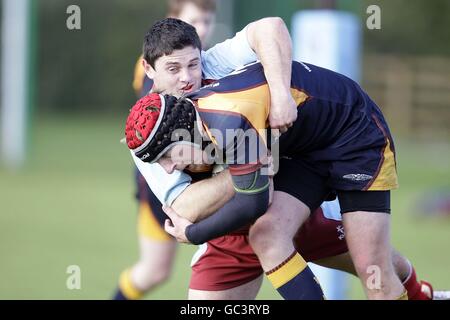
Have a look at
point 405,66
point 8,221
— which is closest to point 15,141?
point 8,221

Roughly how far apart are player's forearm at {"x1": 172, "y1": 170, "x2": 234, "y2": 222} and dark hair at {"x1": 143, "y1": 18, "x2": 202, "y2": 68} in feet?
1.89

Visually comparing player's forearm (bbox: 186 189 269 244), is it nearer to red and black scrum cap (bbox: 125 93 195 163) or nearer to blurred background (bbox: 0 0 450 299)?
red and black scrum cap (bbox: 125 93 195 163)

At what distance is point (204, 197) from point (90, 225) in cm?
595

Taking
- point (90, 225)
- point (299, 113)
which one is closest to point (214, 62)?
point (299, 113)

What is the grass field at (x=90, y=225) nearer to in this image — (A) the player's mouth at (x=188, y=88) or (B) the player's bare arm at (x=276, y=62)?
(A) the player's mouth at (x=188, y=88)

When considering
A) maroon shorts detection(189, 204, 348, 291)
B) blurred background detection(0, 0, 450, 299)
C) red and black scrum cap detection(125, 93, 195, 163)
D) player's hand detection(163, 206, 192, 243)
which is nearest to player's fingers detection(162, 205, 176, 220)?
player's hand detection(163, 206, 192, 243)

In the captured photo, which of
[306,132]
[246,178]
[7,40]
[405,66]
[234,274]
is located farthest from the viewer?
[405,66]

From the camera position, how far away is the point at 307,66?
4289 mm

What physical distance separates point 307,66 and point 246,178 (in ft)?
2.41

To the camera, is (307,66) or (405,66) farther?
(405,66)

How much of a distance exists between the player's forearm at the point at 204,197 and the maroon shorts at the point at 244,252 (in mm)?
492

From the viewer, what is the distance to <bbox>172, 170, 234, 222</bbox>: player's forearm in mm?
4066

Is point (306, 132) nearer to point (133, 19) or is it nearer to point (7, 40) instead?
point (7, 40)

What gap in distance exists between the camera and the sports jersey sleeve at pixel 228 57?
4.19 meters
